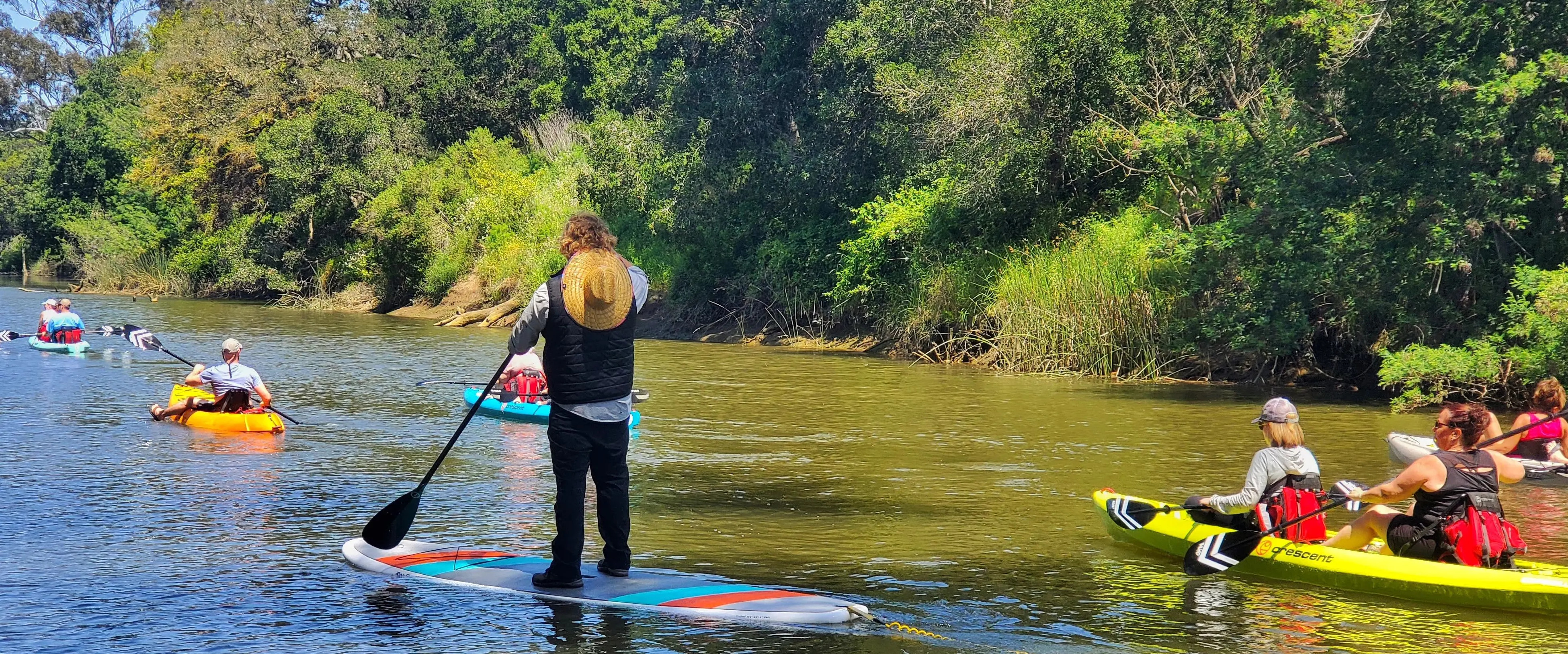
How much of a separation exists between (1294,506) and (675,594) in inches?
158

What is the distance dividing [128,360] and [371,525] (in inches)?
712

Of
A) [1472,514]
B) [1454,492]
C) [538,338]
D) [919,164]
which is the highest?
[919,164]

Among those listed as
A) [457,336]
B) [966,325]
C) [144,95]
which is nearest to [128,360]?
[457,336]

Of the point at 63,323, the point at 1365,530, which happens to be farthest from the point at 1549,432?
the point at 63,323

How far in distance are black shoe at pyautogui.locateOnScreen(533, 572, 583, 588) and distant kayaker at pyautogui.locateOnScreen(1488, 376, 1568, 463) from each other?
7416 millimetres

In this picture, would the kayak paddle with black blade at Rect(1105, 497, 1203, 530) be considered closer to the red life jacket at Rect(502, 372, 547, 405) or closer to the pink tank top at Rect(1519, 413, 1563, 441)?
the pink tank top at Rect(1519, 413, 1563, 441)

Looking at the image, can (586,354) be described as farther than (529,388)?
No

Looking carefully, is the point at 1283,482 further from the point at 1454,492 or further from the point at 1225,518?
the point at 1454,492

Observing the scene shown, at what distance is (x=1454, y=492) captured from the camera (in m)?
8.12

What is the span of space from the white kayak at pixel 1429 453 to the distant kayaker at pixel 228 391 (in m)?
11.3

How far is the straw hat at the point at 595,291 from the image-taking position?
23.1 feet

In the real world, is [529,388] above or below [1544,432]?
below

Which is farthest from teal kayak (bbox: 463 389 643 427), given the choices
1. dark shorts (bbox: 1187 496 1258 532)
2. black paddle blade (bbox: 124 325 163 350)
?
dark shorts (bbox: 1187 496 1258 532)

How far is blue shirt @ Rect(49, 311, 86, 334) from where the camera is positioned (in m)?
25.2
